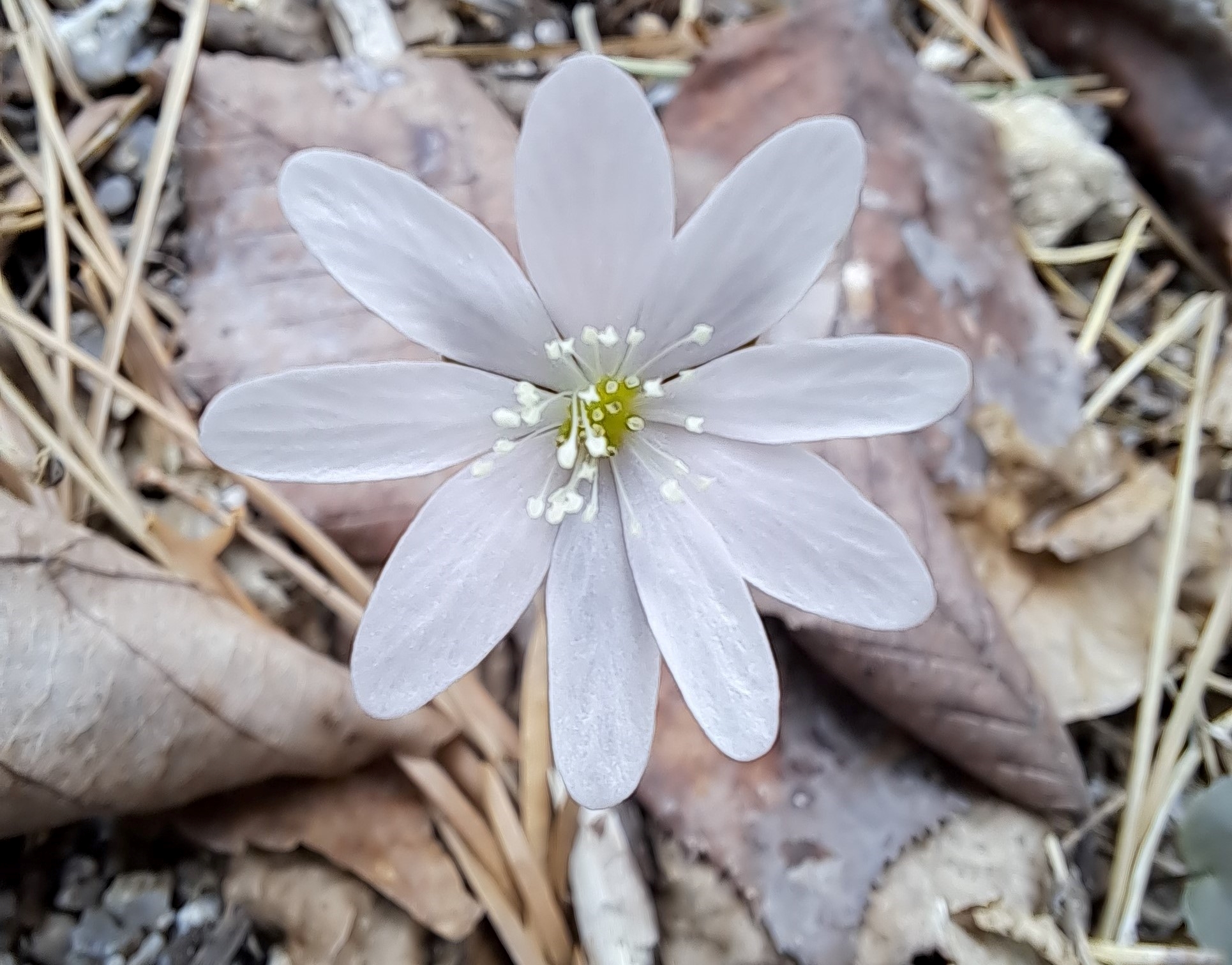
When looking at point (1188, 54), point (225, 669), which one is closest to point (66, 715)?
point (225, 669)

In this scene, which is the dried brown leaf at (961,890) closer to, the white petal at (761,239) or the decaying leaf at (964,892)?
the decaying leaf at (964,892)

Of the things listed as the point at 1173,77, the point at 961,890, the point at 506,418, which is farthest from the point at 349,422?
the point at 1173,77

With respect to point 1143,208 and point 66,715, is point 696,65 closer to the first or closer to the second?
point 1143,208

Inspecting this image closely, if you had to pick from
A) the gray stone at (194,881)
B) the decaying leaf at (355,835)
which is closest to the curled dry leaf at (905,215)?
the decaying leaf at (355,835)

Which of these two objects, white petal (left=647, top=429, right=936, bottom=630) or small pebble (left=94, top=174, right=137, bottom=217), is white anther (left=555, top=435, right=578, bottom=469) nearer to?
white petal (left=647, top=429, right=936, bottom=630)

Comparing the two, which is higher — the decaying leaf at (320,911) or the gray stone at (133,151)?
the gray stone at (133,151)

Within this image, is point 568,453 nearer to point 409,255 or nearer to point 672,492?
point 672,492
